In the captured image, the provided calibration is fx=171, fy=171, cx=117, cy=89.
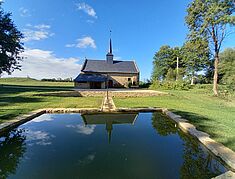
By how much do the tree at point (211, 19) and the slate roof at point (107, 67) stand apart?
14650 millimetres

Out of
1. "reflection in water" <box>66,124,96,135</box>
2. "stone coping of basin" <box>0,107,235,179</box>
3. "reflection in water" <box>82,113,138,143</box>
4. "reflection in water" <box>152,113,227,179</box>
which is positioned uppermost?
"stone coping of basin" <box>0,107,235,179</box>

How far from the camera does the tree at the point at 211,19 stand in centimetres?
1555

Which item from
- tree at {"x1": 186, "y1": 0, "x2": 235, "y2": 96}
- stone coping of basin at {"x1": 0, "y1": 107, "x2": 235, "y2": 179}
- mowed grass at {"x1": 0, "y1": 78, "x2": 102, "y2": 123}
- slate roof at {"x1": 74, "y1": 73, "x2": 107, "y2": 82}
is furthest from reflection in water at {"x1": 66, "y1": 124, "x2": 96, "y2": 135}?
slate roof at {"x1": 74, "y1": 73, "x2": 107, "y2": 82}

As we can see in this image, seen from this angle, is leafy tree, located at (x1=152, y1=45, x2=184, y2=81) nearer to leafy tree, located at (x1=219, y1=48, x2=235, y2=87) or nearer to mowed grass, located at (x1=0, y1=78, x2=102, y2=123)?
leafy tree, located at (x1=219, y1=48, x2=235, y2=87)

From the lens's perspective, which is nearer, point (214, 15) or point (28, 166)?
point (28, 166)

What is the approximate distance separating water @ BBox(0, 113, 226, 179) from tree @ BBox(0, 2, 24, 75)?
17813 mm

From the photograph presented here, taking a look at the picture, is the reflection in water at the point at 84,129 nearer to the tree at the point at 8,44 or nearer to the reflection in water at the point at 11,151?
the reflection in water at the point at 11,151

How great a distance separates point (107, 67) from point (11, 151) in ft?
90.3

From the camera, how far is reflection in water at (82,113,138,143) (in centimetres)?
704

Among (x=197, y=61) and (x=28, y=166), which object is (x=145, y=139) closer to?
(x=28, y=166)

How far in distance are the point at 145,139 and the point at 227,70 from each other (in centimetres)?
2772

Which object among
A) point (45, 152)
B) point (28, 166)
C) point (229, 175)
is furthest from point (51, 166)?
point (229, 175)

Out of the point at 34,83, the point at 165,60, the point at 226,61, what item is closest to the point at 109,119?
the point at 226,61

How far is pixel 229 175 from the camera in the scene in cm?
291
